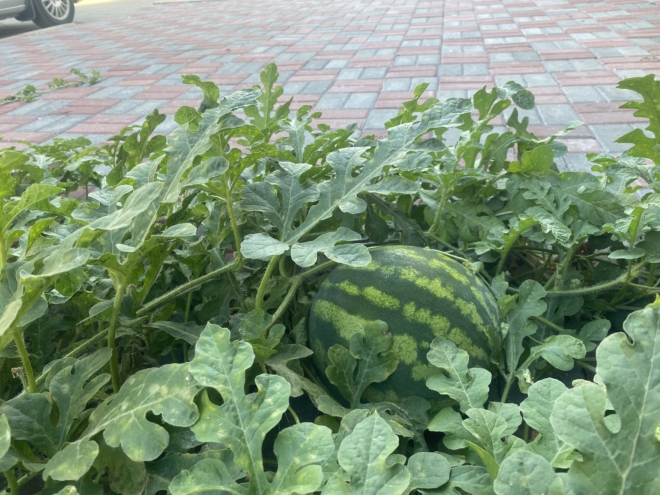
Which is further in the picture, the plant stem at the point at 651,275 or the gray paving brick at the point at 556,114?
the gray paving brick at the point at 556,114

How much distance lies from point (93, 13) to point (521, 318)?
12754 millimetres

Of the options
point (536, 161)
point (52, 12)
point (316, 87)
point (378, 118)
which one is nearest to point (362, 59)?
point (316, 87)

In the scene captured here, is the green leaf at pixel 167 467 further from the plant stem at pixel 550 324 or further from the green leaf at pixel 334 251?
the plant stem at pixel 550 324

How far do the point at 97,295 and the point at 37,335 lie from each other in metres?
0.25

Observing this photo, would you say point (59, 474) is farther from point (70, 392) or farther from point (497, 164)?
point (497, 164)

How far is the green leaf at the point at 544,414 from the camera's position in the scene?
3.19ft

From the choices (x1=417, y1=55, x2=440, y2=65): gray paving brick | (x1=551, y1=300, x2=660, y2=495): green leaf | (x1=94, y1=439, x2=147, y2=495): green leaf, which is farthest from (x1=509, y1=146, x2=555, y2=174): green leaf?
(x1=417, y1=55, x2=440, y2=65): gray paving brick

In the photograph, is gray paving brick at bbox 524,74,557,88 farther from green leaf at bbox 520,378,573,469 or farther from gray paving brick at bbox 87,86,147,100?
green leaf at bbox 520,378,573,469

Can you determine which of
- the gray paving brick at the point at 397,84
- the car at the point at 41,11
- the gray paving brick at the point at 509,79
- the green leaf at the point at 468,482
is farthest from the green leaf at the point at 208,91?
the car at the point at 41,11

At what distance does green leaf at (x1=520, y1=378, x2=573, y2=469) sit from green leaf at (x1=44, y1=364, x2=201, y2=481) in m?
0.58

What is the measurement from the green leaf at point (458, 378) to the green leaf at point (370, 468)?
1.07ft

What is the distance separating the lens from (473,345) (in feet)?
4.38

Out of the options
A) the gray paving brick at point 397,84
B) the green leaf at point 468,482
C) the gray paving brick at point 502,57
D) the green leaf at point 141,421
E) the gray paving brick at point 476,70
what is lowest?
the gray paving brick at point 397,84

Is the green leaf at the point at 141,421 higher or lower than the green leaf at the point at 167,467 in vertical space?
higher
